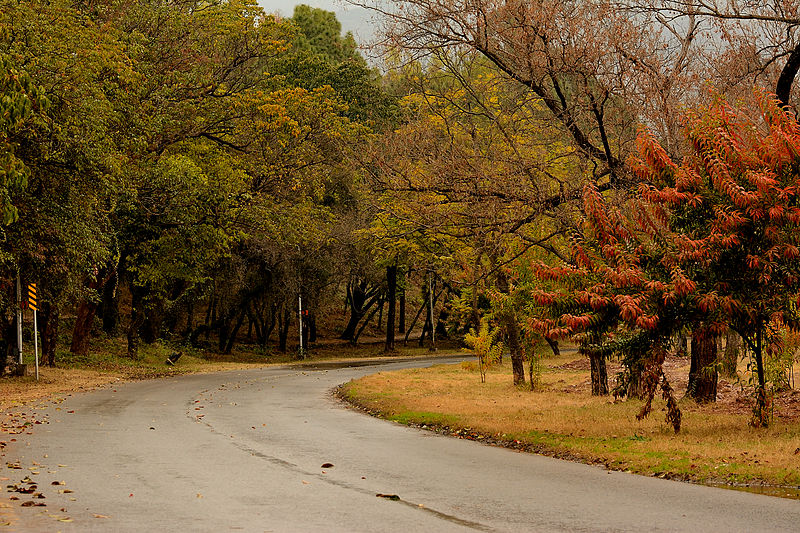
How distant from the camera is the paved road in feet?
26.3

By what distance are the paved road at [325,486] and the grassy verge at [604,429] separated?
71cm

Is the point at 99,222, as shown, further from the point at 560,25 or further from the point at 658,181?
the point at 658,181

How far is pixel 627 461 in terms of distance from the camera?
38.0 feet

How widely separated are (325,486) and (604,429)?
6395 mm

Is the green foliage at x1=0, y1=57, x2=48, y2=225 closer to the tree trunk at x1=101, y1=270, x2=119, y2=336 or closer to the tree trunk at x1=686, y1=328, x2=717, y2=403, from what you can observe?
the tree trunk at x1=686, y1=328, x2=717, y2=403

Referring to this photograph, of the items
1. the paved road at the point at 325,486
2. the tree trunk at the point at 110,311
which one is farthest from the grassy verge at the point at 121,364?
the paved road at the point at 325,486

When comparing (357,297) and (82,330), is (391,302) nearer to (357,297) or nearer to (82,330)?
(357,297)

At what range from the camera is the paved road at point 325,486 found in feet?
26.3

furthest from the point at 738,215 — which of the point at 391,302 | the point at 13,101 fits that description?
the point at 391,302

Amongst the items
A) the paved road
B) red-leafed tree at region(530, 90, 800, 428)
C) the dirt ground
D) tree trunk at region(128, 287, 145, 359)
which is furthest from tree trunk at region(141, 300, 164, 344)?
red-leafed tree at region(530, 90, 800, 428)

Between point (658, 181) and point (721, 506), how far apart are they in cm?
650

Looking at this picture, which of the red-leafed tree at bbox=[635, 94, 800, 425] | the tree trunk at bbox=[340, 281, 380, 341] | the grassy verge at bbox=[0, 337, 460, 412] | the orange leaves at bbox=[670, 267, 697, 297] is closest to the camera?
the orange leaves at bbox=[670, 267, 697, 297]

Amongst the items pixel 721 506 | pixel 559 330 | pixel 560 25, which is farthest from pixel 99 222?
pixel 721 506

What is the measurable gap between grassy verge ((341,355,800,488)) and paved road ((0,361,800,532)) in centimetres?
71
